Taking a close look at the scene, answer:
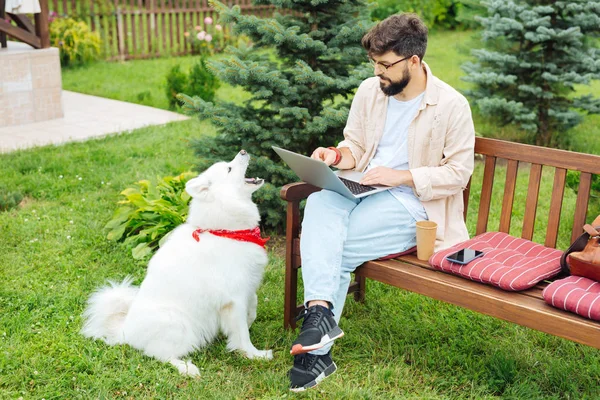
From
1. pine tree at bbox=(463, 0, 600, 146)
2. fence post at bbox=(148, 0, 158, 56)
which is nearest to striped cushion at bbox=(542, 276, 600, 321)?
pine tree at bbox=(463, 0, 600, 146)

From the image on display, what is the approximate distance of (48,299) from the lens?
4.11 metres

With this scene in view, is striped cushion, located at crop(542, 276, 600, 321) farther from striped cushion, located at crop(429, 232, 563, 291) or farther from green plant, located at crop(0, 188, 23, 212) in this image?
green plant, located at crop(0, 188, 23, 212)

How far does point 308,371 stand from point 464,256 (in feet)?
3.12

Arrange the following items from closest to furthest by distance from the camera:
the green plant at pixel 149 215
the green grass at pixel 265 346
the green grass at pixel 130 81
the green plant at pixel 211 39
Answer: the green grass at pixel 265 346 → the green plant at pixel 149 215 → the green grass at pixel 130 81 → the green plant at pixel 211 39

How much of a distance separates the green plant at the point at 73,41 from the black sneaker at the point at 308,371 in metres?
10.1

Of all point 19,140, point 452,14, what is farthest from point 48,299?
point 452,14

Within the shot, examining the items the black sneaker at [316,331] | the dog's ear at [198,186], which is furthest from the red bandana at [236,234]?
the black sneaker at [316,331]

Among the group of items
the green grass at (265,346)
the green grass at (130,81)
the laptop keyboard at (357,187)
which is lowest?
the green grass at (265,346)

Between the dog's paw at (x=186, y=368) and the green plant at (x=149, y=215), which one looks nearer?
the dog's paw at (x=186, y=368)

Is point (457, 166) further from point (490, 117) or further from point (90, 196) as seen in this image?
point (490, 117)

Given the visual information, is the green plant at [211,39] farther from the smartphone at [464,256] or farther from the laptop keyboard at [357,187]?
the smartphone at [464,256]

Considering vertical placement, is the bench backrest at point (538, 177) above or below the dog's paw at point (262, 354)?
above

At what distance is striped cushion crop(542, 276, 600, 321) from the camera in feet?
8.85

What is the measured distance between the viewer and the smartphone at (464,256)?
3176mm
